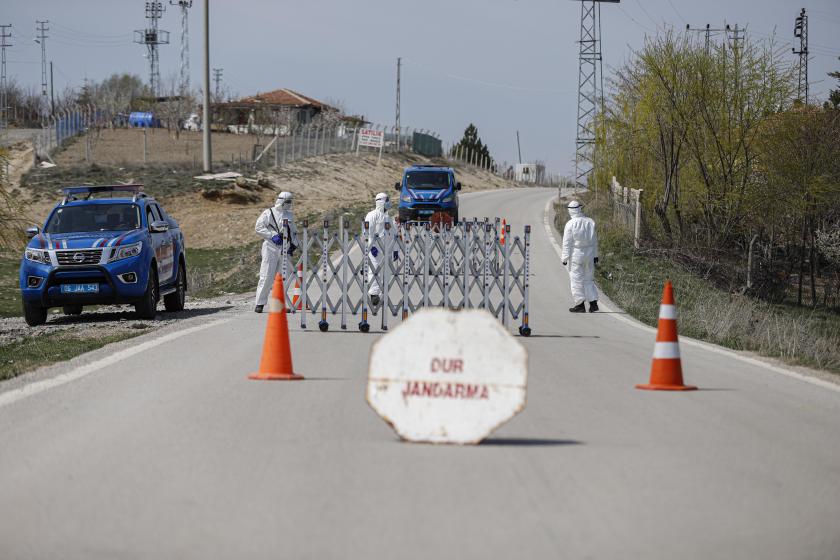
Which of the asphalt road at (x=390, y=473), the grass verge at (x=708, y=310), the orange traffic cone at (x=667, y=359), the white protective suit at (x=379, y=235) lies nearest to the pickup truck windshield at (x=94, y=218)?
the white protective suit at (x=379, y=235)

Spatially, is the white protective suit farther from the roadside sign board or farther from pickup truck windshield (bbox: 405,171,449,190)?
the roadside sign board

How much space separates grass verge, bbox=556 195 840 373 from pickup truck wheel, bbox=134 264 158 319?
26.3 feet

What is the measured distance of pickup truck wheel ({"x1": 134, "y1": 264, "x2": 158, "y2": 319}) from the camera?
18.0 meters

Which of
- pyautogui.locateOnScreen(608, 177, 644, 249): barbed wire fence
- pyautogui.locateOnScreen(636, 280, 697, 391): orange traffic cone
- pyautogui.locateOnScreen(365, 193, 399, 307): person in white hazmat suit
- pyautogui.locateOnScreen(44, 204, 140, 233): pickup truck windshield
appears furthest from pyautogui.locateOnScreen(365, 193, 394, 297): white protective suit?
pyautogui.locateOnScreen(608, 177, 644, 249): barbed wire fence

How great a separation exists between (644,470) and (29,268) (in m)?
13.2

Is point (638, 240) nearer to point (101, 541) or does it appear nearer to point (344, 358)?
point (344, 358)

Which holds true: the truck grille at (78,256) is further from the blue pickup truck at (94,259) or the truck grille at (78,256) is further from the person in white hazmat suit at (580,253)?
the person in white hazmat suit at (580,253)

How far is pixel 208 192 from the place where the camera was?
48.7 metres

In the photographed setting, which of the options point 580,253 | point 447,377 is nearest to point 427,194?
point 580,253

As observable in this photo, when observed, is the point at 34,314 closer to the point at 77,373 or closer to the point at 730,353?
the point at 77,373

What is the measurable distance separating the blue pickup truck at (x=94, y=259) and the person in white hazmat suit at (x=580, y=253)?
6.85 m

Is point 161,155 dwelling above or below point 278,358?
above

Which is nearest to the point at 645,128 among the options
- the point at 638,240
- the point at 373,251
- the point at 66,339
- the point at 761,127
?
the point at 761,127

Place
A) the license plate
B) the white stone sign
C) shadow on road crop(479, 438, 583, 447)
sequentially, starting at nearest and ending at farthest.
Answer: the white stone sign, shadow on road crop(479, 438, 583, 447), the license plate
